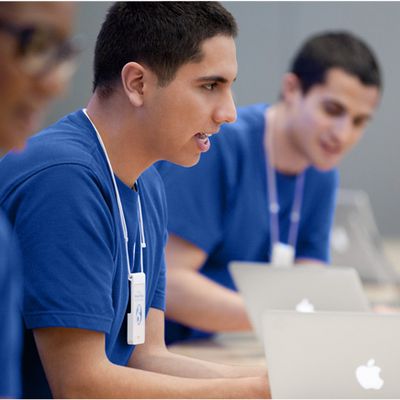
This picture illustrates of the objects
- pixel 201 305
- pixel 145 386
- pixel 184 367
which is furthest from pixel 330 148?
pixel 145 386

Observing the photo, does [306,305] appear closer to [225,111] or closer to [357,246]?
[225,111]

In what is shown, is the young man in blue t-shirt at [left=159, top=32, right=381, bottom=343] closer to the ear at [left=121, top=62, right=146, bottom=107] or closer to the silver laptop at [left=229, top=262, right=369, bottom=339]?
the silver laptop at [left=229, top=262, right=369, bottom=339]

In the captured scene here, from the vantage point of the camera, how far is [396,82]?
6633 mm

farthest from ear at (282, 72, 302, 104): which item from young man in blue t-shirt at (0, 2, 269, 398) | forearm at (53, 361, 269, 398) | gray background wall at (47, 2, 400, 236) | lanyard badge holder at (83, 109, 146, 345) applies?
gray background wall at (47, 2, 400, 236)

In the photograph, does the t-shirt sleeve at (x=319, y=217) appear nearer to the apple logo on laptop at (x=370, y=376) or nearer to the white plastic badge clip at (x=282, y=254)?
the white plastic badge clip at (x=282, y=254)

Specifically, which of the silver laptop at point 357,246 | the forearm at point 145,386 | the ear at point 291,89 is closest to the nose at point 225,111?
the forearm at point 145,386

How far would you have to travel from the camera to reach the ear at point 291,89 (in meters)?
2.81

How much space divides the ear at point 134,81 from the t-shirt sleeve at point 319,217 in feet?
4.41

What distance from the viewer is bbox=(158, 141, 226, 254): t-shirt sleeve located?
2.49 meters

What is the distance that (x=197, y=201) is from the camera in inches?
99.1

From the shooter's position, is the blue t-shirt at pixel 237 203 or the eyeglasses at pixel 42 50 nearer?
the eyeglasses at pixel 42 50

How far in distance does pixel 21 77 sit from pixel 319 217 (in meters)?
1.98

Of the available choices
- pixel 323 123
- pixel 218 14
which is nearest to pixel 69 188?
pixel 218 14

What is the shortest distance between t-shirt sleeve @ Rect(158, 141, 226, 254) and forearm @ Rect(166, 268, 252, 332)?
0.32ft
